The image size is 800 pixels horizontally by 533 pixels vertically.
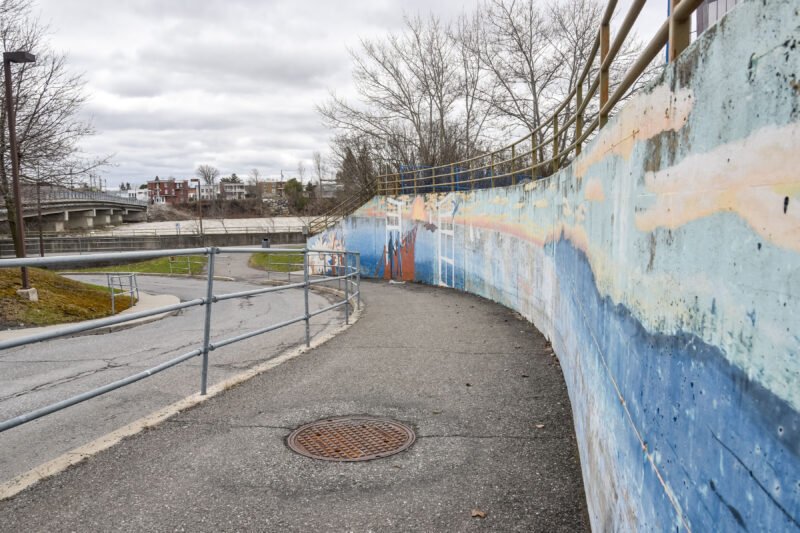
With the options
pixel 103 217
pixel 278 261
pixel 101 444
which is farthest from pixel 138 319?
pixel 103 217

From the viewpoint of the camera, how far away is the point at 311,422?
4.92 meters

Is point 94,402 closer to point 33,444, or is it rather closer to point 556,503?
point 33,444

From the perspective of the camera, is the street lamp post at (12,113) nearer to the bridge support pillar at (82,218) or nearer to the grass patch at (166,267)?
the grass patch at (166,267)

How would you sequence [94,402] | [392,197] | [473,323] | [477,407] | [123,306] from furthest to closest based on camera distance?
[392,197]
[123,306]
[473,323]
[94,402]
[477,407]

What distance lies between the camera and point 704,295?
155cm

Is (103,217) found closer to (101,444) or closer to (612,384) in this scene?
(101,444)

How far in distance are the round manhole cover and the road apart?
6.03ft

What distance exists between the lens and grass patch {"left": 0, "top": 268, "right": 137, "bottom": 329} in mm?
14461

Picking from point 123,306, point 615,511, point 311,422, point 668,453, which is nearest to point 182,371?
point 311,422

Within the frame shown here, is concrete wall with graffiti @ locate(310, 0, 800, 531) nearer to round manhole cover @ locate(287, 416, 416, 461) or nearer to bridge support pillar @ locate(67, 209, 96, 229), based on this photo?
round manhole cover @ locate(287, 416, 416, 461)

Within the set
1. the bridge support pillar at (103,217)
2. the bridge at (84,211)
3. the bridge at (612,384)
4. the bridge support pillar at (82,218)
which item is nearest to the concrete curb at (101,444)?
the bridge at (612,384)

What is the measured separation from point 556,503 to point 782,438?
2623 mm

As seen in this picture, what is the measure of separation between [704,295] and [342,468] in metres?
3.03

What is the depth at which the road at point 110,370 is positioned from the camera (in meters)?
4.97
